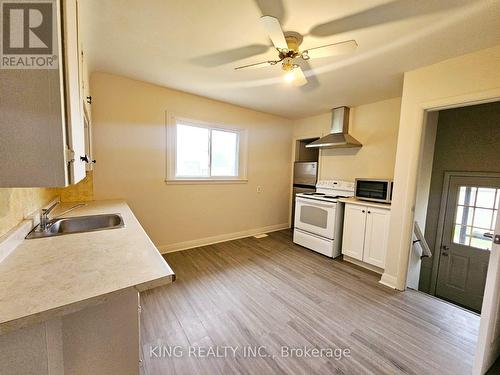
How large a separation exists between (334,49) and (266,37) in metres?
0.59

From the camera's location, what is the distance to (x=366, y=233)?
9.25 ft

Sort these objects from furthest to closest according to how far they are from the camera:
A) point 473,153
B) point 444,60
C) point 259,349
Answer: point 473,153
point 444,60
point 259,349

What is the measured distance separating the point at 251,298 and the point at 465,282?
10.7 feet

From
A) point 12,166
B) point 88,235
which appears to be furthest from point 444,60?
point 88,235

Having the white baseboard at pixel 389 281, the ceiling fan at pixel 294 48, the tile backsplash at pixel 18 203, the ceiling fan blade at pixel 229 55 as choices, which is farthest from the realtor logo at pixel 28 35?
the white baseboard at pixel 389 281

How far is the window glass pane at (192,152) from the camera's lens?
325 centimetres

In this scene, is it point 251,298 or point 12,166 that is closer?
point 12,166

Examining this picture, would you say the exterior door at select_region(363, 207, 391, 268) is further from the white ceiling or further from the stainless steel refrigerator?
the white ceiling

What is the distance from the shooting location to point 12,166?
69 cm

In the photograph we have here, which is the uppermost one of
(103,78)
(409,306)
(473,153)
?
(103,78)

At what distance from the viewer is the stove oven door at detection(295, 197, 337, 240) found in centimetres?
313

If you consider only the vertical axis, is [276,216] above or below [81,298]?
below

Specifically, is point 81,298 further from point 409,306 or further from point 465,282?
point 465,282

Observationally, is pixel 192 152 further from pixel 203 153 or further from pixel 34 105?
pixel 34 105
